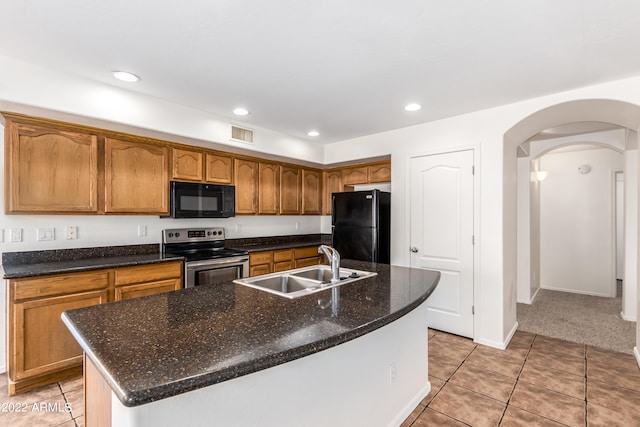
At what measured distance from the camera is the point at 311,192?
193 inches

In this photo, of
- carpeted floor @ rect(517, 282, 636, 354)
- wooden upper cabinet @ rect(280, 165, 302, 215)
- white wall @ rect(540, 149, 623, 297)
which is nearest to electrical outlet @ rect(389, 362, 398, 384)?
carpeted floor @ rect(517, 282, 636, 354)

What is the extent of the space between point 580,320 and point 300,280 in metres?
3.83

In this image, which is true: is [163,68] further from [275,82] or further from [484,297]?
[484,297]

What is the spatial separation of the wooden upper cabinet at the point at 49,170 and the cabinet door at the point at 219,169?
108 centimetres

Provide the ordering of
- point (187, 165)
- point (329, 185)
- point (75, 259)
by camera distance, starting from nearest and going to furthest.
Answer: point (75, 259), point (187, 165), point (329, 185)

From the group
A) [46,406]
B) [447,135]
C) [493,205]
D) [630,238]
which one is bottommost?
[46,406]

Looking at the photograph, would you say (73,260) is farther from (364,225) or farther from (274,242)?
(364,225)

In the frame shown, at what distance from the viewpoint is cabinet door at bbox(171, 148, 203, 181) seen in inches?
131

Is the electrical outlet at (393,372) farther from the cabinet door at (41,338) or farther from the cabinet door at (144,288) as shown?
the cabinet door at (41,338)

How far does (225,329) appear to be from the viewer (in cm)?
121

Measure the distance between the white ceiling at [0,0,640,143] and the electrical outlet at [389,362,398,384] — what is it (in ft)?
6.41

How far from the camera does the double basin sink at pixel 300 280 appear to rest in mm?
2033

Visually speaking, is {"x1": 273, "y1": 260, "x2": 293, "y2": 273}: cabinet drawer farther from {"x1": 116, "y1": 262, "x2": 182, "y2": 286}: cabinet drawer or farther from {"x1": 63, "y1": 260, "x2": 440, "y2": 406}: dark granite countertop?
{"x1": 63, "y1": 260, "x2": 440, "y2": 406}: dark granite countertop

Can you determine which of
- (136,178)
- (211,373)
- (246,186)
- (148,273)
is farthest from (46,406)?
(246,186)
